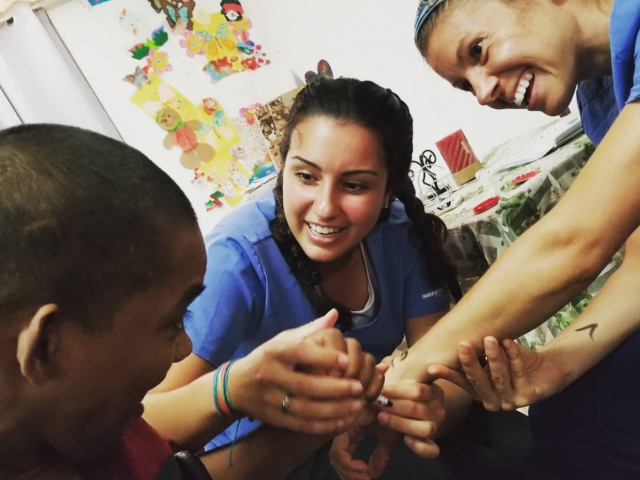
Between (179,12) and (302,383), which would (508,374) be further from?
(179,12)

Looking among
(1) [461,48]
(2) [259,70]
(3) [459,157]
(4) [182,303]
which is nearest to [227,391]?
(4) [182,303]

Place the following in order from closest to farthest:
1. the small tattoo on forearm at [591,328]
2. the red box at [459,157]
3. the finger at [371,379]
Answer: the finger at [371,379], the small tattoo on forearm at [591,328], the red box at [459,157]

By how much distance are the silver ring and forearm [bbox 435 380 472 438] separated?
38 centimetres

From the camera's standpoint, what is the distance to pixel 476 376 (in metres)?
0.79

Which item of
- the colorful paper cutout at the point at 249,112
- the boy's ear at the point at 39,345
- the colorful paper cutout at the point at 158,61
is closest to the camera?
the boy's ear at the point at 39,345

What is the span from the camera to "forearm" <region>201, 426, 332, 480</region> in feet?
2.39

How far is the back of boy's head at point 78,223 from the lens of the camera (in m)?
0.44

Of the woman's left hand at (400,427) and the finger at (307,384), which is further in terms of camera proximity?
the woman's left hand at (400,427)

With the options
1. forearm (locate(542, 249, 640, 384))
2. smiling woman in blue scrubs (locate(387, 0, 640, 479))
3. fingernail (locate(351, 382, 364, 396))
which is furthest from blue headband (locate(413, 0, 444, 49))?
fingernail (locate(351, 382, 364, 396))

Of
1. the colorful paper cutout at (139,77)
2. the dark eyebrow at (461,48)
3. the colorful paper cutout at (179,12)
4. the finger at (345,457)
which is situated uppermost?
the colorful paper cutout at (179,12)

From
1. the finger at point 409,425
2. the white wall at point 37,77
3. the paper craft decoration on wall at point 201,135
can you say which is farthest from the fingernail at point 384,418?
the white wall at point 37,77

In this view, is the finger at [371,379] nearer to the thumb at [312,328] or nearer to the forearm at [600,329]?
the thumb at [312,328]

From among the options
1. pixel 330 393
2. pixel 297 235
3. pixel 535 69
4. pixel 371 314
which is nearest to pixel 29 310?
pixel 330 393

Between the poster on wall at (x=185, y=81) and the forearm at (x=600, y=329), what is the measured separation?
5.34 feet
